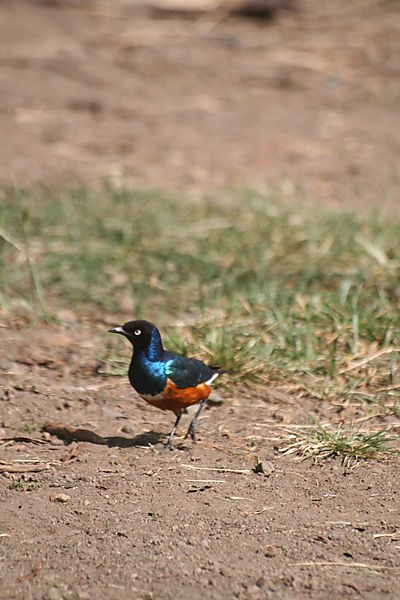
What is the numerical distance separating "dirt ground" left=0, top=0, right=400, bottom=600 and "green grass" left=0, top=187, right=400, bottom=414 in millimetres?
290

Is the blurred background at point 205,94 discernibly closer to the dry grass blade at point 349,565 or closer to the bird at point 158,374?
the bird at point 158,374

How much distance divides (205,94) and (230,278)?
4905 mm

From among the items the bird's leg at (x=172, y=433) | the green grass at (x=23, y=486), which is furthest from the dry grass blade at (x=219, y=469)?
the green grass at (x=23, y=486)

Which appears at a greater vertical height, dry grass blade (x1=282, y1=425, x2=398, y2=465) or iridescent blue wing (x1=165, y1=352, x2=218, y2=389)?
iridescent blue wing (x1=165, y1=352, x2=218, y2=389)

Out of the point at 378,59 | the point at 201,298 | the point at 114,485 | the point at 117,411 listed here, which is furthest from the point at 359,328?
the point at 378,59

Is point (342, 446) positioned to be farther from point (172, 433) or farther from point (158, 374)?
point (158, 374)

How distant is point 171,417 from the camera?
4734mm

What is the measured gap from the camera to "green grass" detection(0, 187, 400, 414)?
5098 mm

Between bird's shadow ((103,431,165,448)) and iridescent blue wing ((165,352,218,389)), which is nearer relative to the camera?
iridescent blue wing ((165,352,218,389))

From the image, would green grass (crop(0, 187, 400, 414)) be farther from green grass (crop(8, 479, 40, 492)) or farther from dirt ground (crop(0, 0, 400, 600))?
green grass (crop(8, 479, 40, 492))

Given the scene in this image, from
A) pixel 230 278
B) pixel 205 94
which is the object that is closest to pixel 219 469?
pixel 230 278

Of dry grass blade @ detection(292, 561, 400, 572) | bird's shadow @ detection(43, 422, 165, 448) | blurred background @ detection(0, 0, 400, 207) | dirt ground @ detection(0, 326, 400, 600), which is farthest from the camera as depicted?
blurred background @ detection(0, 0, 400, 207)

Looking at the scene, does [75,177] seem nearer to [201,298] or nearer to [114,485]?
[201,298]

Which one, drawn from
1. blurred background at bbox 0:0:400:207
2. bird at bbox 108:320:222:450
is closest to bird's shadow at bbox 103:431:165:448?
bird at bbox 108:320:222:450
